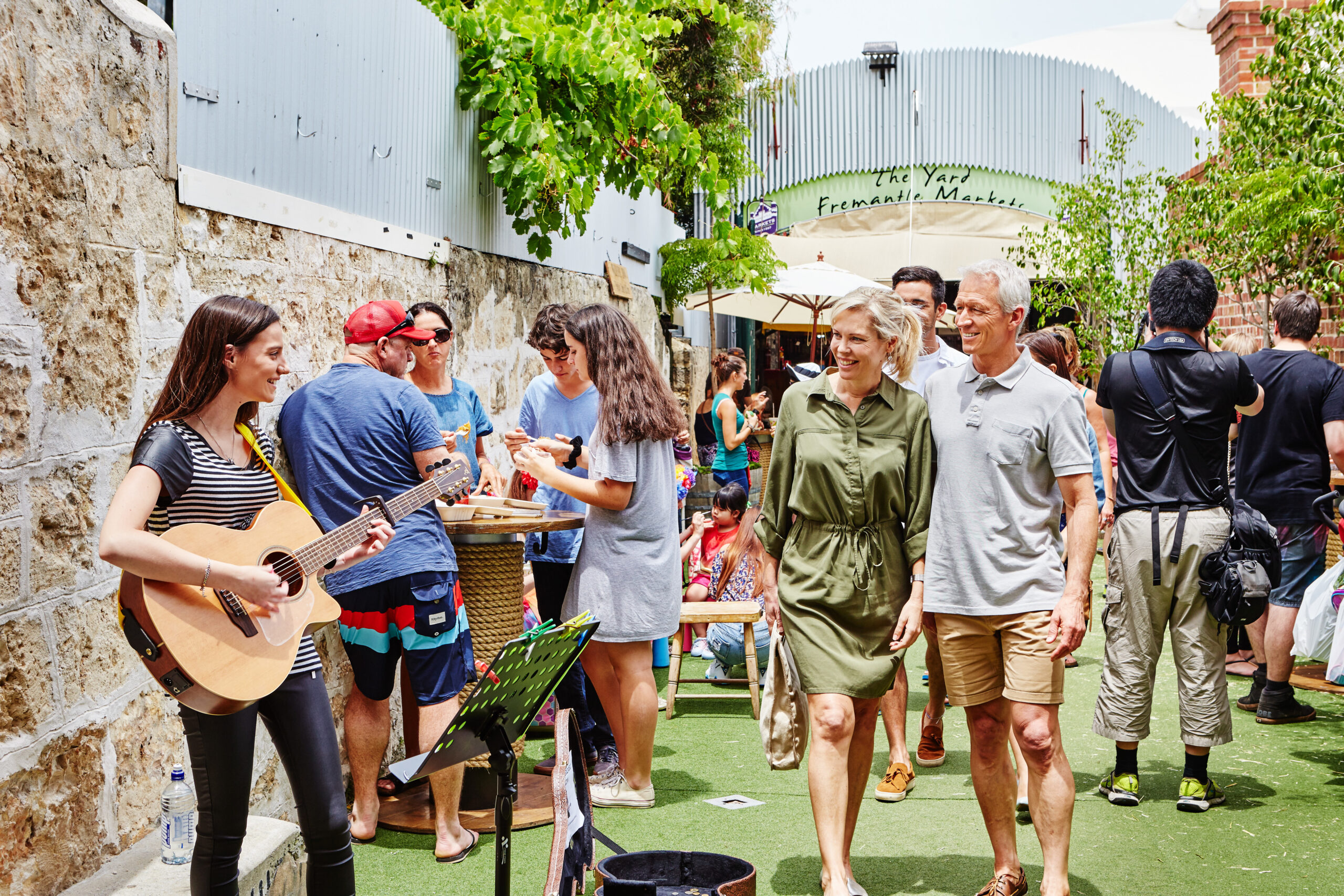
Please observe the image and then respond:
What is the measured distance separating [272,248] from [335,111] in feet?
3.43

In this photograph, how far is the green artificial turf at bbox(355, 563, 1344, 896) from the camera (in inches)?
165

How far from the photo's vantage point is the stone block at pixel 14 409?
2.86 meters

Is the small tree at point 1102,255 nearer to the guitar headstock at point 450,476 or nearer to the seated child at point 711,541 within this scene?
the seated child at point 711,541

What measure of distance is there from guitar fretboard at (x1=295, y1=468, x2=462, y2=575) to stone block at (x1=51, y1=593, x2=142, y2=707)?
58 centimetres

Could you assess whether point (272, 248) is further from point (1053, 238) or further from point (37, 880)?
point (1053, 238)

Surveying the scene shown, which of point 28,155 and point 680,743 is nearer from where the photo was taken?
point 28,155

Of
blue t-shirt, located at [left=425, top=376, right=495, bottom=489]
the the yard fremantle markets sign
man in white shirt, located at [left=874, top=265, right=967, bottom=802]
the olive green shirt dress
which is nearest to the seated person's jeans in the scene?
man in white shirt, located at [left=874, top=265, right=967, bottom=802]

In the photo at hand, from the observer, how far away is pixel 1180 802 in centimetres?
491

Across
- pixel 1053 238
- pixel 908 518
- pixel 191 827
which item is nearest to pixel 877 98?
pixel 1053 238

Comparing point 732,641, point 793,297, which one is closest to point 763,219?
point 793,297

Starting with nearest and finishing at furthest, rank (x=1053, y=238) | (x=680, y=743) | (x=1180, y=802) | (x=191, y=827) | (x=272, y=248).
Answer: (x=191, y=827), (x=272, y=248), (x=1180, y=802), (x=680, y=743), (x=1053, y=238)

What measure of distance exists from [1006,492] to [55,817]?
2.80 metres

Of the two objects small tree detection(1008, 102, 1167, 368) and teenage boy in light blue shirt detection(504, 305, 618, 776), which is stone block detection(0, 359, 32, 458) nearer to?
teenage boy in light blue shirt detection(504, 305, 618, 776)

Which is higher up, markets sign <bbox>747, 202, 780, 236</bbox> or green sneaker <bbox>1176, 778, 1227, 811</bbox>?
markets sign <bbox>747, 202, 780, 236</bbox>
